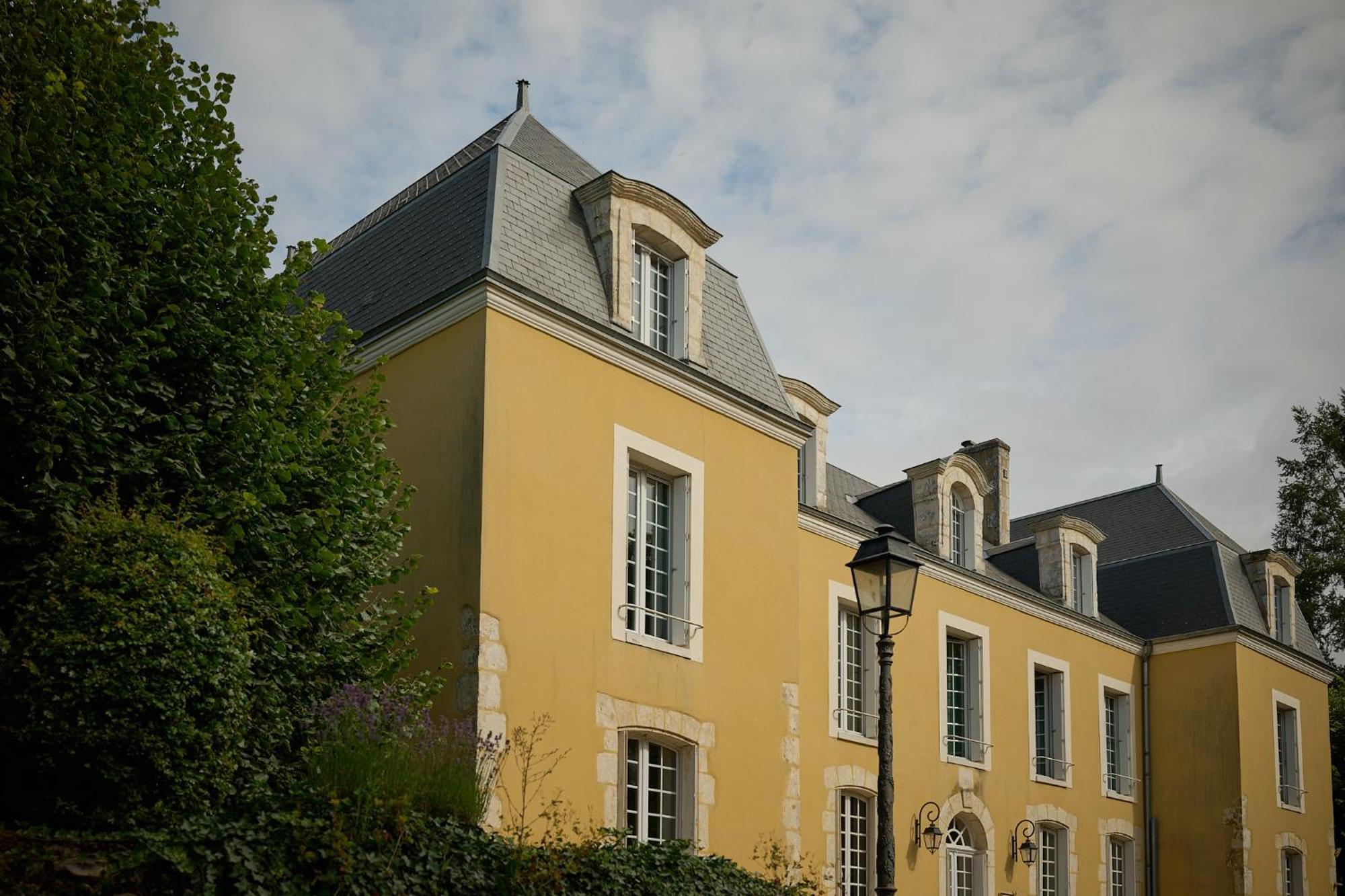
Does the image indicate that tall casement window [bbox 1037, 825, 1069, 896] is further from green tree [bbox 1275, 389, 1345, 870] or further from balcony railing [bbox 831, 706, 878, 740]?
green tree [bbox 1275, 389, 1345, 870]

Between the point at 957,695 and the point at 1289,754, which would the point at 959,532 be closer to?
the point at 957,695

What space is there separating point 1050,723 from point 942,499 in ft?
14.0

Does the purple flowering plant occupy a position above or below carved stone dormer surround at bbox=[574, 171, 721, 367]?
below

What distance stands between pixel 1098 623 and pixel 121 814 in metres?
17.8

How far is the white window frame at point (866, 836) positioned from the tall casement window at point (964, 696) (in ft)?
7.31

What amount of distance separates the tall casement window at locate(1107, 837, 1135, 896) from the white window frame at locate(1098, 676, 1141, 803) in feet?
2.31

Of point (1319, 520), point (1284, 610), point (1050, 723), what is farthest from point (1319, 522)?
point (1050, 723)

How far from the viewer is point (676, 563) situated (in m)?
14.2

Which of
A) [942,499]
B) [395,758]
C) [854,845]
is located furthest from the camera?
[942,499]

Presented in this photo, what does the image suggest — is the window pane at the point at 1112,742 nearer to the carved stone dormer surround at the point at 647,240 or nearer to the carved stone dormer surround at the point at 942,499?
the carved stone dormer surround at the point at 942,499

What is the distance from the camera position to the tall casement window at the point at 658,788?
1344cm

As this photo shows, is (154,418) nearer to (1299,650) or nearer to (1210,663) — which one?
(1210,663)

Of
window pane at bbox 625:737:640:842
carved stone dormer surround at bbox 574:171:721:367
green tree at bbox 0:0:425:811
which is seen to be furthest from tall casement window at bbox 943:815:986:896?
green tree at bbox 0:0:425:811

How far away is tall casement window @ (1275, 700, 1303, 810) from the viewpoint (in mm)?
25141
